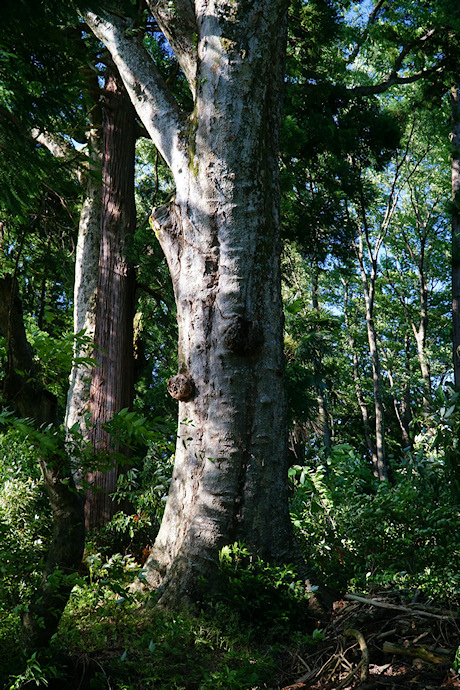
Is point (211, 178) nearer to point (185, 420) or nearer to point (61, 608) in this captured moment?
point (185, 420)

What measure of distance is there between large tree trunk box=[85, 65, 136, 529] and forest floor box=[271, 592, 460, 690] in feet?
11.3

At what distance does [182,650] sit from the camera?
3199mm

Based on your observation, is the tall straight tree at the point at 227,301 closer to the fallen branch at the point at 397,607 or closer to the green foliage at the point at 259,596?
the green foliage at the point at 259,596

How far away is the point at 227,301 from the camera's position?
13.6 ft

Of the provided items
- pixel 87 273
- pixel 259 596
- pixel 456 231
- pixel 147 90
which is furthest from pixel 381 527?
pixel 456 231

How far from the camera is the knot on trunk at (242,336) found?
4.01 meters

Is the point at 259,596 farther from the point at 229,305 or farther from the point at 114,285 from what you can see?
the point at 114,285

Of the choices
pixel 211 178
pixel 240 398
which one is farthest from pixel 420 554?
pixel 211 178

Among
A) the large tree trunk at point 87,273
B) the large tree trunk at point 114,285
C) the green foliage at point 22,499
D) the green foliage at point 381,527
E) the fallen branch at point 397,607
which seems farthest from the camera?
the large tree trunk at point 87,273

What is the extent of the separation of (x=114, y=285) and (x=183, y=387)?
3.25m

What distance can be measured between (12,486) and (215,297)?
104 inches

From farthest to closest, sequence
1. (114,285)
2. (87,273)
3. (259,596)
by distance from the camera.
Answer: (87,273), (114,285), (259,596)

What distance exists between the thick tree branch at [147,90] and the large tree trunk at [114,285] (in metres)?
1.87

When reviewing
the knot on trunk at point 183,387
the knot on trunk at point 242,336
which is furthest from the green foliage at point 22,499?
the knot on trunk at point 242,336
